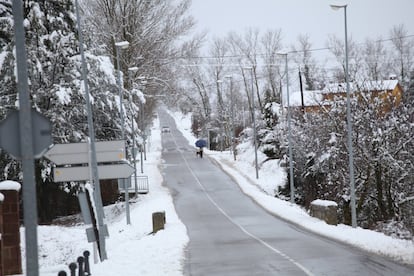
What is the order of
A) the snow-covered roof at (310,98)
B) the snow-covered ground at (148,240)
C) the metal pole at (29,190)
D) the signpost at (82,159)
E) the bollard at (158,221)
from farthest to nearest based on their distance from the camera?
the snow-covered roof at (310,98)
the bollard at (158,221)
the signpost at (82,159)
the snow-covered ground at (148,240)
the metal pole at (29,190)

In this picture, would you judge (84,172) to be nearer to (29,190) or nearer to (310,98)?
(29,190)

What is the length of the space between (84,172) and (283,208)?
59.5 feet

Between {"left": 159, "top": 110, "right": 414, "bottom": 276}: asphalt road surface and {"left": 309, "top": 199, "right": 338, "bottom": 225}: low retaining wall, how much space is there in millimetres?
1176

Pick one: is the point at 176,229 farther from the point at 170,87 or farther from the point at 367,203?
the point at 170,87

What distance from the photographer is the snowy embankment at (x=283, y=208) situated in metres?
15.8

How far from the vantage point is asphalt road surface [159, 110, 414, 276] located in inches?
530

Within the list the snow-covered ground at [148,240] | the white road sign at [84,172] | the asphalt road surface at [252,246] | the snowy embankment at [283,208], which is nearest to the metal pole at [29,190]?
the snow-covered ground at [148,240]

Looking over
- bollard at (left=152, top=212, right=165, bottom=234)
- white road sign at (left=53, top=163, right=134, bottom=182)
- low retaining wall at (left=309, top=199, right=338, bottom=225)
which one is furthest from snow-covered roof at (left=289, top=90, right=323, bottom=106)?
white road sign at (left=53, top=163, right=134, bottom=182)

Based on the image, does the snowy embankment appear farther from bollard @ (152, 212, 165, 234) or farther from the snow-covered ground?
bollard @ (152, 212, 165, 234)

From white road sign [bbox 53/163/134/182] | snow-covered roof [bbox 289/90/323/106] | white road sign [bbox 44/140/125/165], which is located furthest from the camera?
snow-covered roof [bbox 289/90/323/106]

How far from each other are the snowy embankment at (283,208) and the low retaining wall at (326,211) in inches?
10.4

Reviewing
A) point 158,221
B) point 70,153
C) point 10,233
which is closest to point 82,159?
point 70,153

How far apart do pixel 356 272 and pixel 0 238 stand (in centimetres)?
790

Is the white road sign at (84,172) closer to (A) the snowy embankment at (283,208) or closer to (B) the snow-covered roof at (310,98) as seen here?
(A) the snowy embankment at (283,208)
